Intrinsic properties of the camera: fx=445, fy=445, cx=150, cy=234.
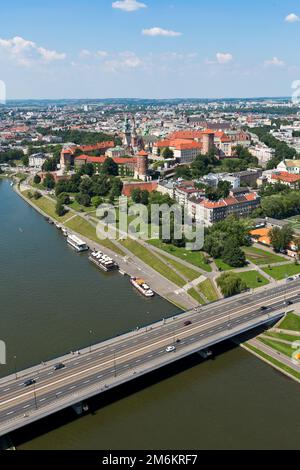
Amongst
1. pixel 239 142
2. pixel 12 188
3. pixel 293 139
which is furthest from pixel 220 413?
pixel 293 139

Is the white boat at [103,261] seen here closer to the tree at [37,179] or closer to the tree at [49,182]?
the tree at [49,182]

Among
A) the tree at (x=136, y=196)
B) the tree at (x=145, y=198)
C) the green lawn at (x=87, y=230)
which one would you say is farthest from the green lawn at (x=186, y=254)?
the tree at (x=136, y=196)

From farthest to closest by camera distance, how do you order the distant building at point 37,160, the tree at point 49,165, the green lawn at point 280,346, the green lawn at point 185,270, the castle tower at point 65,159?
the distant building at point 37,160 → the tree at point 49,165 → the castle tower at point 65,159 → the green lawn at point 185,270 → the green lawn at point 280,346

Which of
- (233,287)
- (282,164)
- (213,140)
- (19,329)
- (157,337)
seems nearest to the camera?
(157,337)

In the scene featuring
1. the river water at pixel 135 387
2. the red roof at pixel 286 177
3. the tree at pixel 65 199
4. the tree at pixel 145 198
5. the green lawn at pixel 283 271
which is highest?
the red roof at pixel 286 177

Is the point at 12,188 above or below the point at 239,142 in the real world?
below
